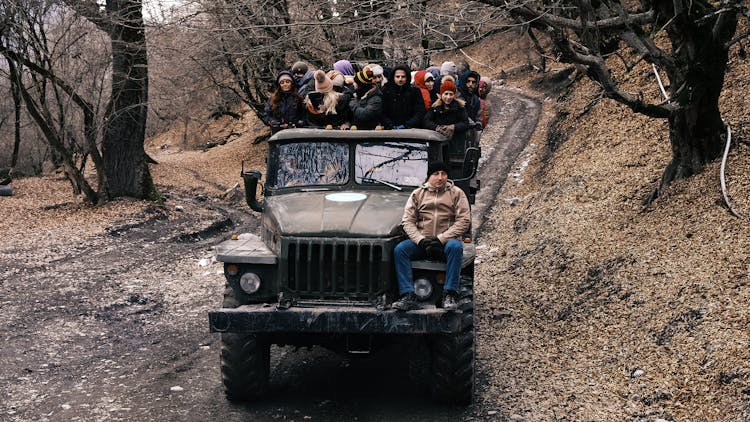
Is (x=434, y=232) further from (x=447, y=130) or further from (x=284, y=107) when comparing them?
(x=284, y=107)

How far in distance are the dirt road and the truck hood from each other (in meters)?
1.56

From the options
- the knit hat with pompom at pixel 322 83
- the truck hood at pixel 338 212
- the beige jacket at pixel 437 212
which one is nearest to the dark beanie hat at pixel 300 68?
the knit hat with pompom at pixel 322 83

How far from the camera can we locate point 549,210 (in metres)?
14.7

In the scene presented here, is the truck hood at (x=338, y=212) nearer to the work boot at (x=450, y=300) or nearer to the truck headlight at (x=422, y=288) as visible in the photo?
the truck headlight at (x=422, y=288)

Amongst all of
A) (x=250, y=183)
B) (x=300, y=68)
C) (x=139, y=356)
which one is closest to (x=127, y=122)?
(x=300, y=68)

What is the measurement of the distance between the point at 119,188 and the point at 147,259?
5.98 metres

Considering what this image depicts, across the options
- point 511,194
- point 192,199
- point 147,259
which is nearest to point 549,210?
point 511,194

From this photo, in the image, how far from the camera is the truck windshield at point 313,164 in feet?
26.3

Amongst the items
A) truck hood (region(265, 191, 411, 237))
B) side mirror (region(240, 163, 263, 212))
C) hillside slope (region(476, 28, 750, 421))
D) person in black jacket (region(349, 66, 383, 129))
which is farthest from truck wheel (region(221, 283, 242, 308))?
person in black jacket (region(349, 66, 383, 129))

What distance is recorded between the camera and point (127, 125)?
65.5ft

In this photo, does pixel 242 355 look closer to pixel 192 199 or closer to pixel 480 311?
pixel 480 311

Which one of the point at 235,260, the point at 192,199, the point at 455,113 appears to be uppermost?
the point at 455,113

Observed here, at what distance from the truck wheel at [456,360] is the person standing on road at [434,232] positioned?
0.98ft

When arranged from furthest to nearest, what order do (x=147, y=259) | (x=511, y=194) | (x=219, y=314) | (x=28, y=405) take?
1. (x=511, y=194)
2. (x=147, y=259)
3. (x=28, y=405)
4. (x=219, y=314)
